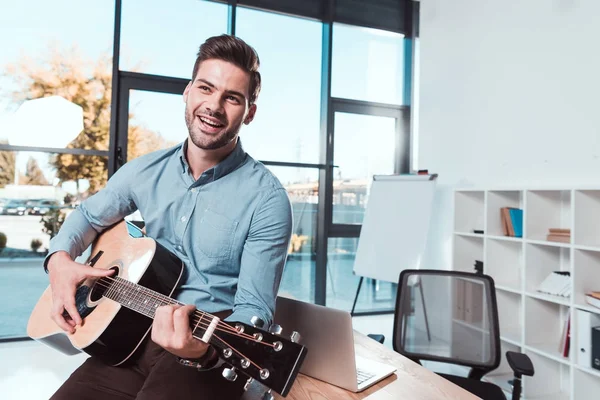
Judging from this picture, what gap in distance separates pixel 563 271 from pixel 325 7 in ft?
10.7

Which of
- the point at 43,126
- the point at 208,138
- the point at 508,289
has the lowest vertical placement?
the point at 508,289

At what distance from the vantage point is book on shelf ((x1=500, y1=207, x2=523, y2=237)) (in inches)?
123

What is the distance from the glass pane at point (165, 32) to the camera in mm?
3932

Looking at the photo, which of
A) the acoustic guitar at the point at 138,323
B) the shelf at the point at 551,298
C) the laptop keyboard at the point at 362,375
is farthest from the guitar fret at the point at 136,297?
the shelf at the point at 551,298

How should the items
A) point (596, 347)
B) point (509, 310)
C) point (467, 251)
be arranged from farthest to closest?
point (467, 251) < point (509, 310) < point (596, 347)

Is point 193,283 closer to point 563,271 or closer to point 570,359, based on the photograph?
point 570,359

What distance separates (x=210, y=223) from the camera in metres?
1.31

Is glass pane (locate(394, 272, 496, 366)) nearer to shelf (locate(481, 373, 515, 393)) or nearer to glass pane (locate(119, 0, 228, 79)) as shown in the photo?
shelf (locate(481, 373, 515, 393))

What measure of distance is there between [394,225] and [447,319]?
1.86 meters

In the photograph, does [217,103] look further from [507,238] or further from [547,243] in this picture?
[507,238]

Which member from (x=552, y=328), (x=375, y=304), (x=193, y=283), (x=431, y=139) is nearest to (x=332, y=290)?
(x=375, y=304)

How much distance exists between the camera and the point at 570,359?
8.50 feet

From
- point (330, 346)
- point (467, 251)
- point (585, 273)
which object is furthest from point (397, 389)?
point (467, 251)

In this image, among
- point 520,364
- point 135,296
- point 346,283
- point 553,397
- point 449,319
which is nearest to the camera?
point 135,296
